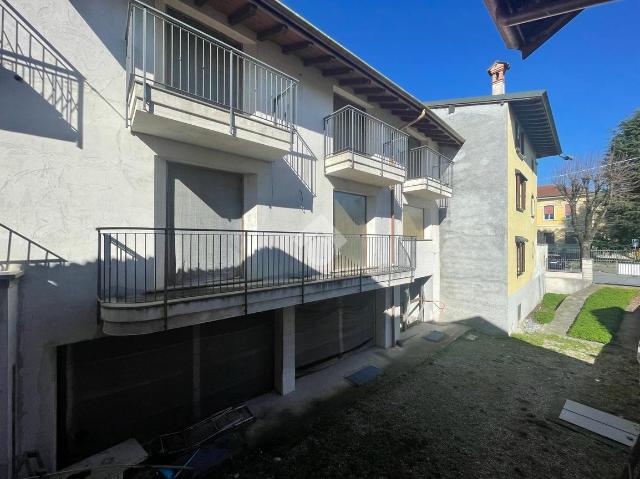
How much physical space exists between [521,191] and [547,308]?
7.10 meters

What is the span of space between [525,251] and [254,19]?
15332 millimetres

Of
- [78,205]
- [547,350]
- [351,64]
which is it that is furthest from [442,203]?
[78,205]

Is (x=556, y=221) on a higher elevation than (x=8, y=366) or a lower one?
higher

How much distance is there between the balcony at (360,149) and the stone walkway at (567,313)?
988cm

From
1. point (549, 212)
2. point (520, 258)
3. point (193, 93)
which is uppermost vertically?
point (549, 212)

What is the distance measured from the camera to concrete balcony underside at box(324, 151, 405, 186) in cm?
716

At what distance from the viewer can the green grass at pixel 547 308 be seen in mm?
13957

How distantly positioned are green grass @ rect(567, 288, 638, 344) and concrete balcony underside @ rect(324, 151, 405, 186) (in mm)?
10269

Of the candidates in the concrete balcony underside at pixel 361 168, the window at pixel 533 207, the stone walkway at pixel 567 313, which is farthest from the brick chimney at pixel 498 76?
the stone walkway at pixel 567 313

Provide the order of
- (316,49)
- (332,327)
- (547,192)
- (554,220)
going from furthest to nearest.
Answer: (547,192)
(554,220)
(332,327)
(316,49)

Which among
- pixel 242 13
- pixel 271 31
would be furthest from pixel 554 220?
pixel 242 13

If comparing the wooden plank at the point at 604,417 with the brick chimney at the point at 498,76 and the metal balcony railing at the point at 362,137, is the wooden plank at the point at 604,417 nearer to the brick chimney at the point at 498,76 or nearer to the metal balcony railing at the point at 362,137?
the metal balcony railing at the point at 362,137

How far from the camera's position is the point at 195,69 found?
5484 millimetres

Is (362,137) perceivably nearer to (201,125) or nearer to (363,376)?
(201,125)
